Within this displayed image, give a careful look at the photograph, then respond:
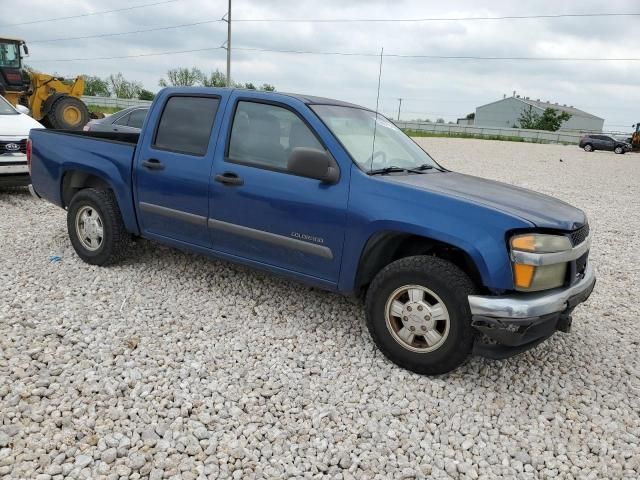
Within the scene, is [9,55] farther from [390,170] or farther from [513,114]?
[513,114]

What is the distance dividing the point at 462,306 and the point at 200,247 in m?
2.26

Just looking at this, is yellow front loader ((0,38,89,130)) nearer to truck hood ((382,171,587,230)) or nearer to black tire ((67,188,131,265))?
black tire ((67,188,131,265))

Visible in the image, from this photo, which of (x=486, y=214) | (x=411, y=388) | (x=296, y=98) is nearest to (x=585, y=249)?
(x=486, y=214)

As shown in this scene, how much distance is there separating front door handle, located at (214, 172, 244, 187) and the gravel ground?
1.05 m

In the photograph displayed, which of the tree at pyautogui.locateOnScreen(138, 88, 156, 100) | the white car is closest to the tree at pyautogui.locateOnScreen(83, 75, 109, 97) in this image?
the tree at pyautogui.locateOnScreen(138, 88, 156, 100)

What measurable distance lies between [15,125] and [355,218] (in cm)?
650

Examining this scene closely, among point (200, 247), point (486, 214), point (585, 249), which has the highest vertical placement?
point (486, 214)

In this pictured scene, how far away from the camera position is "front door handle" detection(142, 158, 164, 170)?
14.3 feet

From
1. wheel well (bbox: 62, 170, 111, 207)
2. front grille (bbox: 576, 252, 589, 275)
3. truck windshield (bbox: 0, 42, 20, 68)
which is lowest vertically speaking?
front grille (bbox: 576, 252, 589, 275)

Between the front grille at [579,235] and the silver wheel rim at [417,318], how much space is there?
3.07ft

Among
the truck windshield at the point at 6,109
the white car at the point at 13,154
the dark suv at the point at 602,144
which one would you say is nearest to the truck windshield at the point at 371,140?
→ the white car at the point at 13,154

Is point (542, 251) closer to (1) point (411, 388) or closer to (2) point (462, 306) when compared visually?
(2) point (462, 306)

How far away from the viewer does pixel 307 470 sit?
2551mm

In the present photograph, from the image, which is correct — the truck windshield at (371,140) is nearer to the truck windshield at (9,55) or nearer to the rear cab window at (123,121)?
the rear cab window at (123,121)
